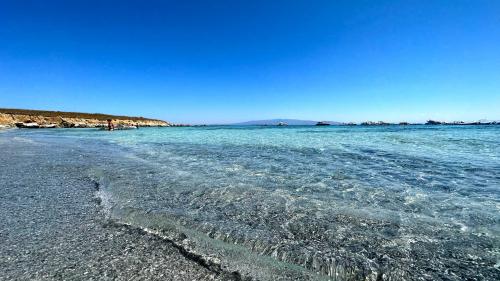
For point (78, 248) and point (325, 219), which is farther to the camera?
point (325, 219)

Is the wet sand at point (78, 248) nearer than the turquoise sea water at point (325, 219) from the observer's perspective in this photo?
Yes

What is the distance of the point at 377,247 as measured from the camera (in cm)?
423

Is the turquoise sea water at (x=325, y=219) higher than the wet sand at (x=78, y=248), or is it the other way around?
the wet sand at (x=78, y=248)

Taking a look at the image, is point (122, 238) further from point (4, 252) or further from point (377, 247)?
point (377, 247)

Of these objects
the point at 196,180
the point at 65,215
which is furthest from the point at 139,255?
the point at 196,180

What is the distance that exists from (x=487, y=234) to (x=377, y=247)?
6.71 ft

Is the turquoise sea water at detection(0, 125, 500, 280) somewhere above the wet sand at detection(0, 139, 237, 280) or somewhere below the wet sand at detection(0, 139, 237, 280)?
below

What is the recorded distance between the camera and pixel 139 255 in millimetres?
3803

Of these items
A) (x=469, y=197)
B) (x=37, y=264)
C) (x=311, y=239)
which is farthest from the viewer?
(x=469, y=197)

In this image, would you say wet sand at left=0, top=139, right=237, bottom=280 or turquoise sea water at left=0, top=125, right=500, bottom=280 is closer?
wet sand at left=0, top=139, right=237, bottom=280

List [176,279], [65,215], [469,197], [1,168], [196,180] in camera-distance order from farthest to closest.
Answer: [1,168] → [196,180] → [469,197] → [65,215] → [176,279]

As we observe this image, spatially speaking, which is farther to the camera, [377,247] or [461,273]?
[377,247]

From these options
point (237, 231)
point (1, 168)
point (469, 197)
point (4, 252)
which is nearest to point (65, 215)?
point (4, 252)

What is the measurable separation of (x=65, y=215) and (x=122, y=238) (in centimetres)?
171
